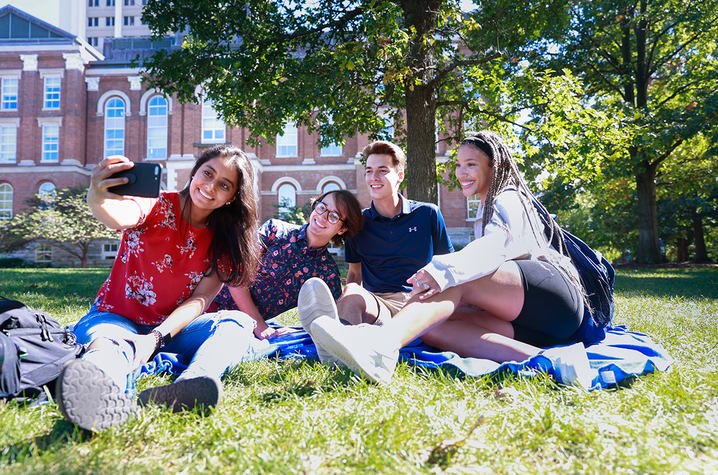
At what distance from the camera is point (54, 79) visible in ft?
87.6

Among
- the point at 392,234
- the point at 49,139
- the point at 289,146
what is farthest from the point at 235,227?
the point at 49,139

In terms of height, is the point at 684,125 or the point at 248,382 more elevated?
the point at 684,125

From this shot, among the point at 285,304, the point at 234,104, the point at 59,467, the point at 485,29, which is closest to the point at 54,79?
the point at 234,104

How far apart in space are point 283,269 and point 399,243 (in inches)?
39.2

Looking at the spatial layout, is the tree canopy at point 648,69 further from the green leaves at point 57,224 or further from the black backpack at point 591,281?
the green leaves at point 57,224

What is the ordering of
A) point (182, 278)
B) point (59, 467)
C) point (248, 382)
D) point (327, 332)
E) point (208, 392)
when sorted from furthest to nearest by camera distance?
1. point (182, 278)
2. point (248, 382)
3. point (327, 332)
4. point (208, 392)
5. point (59, 467)

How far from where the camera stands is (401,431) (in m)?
1.67

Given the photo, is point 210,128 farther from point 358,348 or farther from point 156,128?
point 358,348

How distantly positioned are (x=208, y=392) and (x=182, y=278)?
1.07 m

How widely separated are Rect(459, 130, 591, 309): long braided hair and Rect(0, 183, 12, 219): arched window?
32.0m

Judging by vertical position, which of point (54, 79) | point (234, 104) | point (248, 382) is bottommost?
point (248, 382)

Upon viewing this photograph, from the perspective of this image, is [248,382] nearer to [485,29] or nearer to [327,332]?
[327,332]

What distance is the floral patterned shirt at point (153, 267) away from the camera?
257 cm

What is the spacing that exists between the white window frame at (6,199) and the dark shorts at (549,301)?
107 ft
